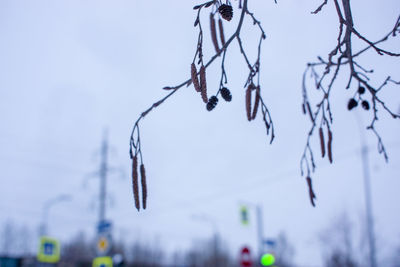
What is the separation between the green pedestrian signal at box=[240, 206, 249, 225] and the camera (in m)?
21.0

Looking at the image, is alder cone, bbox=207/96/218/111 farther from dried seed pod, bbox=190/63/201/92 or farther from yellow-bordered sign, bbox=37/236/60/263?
yellow-bordered sign, bbox=37/236/60/263

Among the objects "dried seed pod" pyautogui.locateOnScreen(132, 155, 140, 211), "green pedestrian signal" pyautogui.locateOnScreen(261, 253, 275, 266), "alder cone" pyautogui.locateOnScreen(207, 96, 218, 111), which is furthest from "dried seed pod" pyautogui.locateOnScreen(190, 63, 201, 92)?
"green pedestrian signal" pyautogui.locateOnScreen(261, 253, 275, 266)

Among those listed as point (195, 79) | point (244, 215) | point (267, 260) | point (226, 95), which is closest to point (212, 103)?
Answer: point (226, 95)

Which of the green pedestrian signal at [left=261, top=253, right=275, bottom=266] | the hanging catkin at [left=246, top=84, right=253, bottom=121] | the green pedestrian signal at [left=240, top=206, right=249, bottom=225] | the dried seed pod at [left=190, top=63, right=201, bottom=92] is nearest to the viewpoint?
the dried seed pod at [left=190, top=63, right=201, bottom=92]

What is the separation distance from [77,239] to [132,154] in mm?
92932

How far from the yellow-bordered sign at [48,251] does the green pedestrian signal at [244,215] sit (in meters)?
9.01

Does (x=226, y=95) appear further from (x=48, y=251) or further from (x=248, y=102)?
(x=48, y=251)

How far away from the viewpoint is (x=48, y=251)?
14.8m

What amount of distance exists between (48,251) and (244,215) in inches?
380

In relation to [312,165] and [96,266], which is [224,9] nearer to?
[312,165]

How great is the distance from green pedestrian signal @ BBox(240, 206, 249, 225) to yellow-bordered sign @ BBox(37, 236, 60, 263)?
9.01m

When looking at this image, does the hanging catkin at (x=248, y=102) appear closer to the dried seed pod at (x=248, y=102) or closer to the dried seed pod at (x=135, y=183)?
the dried seed pod at (x=248, y=102)

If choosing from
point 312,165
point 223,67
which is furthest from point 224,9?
point 312,165

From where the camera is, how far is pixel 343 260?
86.6ft
